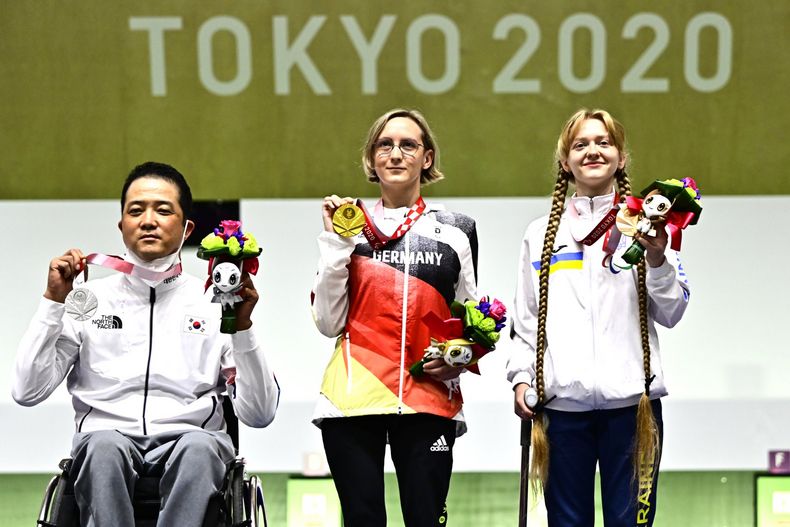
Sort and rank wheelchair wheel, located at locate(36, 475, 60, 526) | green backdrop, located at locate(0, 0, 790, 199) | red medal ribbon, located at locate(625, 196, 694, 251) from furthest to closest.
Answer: green backdrop, located at locate(0, 0, 790, 199), red medal ribbon, located at locate(625, 196, 694, 251), wheelchair wheel, located at locate(36, 475, 60, 526)

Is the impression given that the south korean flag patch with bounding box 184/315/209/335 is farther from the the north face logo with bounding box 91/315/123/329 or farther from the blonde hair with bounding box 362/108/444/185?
the blonde hair with bounding box 362/108/444/185

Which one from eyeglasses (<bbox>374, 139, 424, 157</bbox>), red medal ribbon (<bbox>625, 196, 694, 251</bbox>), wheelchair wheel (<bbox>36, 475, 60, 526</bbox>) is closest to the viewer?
wheelchair wheel (<bbox>36, 475, 60, 526</bbox>)

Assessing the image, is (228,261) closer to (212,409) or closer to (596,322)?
(212,409)

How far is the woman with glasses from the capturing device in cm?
296

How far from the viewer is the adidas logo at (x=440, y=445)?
2960 mm

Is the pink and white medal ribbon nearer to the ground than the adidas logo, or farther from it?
farther from it

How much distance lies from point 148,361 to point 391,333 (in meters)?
0.70

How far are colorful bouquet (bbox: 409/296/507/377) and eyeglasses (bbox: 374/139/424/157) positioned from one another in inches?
18.3

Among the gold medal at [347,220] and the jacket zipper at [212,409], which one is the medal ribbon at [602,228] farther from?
the jacket zipper at [212,409]

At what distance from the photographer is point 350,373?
3.00 meters

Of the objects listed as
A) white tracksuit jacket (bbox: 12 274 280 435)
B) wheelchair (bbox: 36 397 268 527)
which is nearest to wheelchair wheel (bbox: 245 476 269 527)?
wheelchair (bbox: 36 397 268 527)

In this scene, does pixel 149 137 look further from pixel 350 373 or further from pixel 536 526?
pixel 536 526

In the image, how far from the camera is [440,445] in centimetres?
297

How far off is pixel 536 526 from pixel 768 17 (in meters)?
2.32
